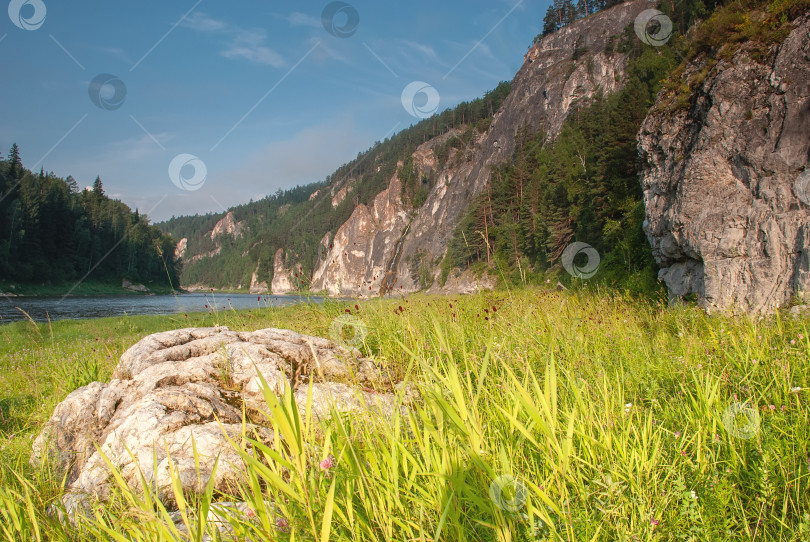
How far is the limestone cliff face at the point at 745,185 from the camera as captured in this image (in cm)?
780

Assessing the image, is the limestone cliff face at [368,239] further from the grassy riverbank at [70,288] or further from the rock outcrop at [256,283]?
the grassy riverbank at [70,288]

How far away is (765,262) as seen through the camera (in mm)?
7949

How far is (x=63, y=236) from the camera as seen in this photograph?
229ft

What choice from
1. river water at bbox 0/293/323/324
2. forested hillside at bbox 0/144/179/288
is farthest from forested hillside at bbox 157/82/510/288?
river water at bbox 0/293/323/324

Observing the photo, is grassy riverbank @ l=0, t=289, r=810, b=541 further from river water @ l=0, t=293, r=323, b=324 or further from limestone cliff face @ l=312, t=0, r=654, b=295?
limestone cliff face @ l=312, t=0, r=654, b=295

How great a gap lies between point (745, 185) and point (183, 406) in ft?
36.9

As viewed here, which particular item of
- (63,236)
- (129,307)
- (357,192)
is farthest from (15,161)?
(357,192)

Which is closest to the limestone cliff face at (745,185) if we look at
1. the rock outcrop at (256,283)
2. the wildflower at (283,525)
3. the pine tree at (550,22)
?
the wildflower at (283,525)

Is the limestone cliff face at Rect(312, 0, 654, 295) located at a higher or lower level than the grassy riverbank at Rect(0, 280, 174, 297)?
higher

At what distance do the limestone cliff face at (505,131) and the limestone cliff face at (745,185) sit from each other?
37.1 metres

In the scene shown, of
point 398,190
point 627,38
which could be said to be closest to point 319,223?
point 398,190

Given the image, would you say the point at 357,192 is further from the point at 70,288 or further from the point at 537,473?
the point at 537,473

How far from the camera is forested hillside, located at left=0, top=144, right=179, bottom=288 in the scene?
191ft

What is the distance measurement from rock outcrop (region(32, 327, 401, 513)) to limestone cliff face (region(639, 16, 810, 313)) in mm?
6964
